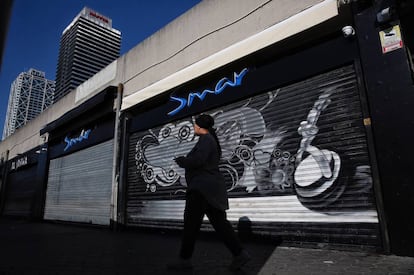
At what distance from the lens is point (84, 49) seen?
135ft

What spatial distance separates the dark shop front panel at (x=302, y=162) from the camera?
4.05 meters

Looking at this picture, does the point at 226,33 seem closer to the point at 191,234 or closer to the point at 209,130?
the point at 209,130

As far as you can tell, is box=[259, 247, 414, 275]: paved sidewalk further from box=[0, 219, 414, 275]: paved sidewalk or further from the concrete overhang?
the concrete overhang

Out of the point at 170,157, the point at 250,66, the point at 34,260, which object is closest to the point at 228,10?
the point at 250,66

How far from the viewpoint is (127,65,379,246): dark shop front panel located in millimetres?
4055

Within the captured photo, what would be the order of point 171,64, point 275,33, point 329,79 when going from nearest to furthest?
point 329,79, point 275,33, point 171,64

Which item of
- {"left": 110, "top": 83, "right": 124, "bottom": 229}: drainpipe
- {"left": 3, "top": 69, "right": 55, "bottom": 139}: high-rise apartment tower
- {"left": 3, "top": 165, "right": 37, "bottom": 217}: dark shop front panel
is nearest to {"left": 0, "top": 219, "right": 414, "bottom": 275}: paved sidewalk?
{"left": 110, "top": 83, "right": 124, "bottom": 229}: drainpipe

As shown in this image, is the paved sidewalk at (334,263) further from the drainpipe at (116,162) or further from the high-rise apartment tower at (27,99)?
the high-rise apartment tower at (27,99)

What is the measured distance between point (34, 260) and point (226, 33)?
5087 millimetres

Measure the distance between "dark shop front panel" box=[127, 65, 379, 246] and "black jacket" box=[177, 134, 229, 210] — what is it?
190 cm

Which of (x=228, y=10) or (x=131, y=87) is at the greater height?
(x=228, y=10)

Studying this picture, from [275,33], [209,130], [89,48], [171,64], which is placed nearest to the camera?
[209,130]

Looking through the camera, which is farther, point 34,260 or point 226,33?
point 226,33

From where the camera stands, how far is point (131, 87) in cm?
862
